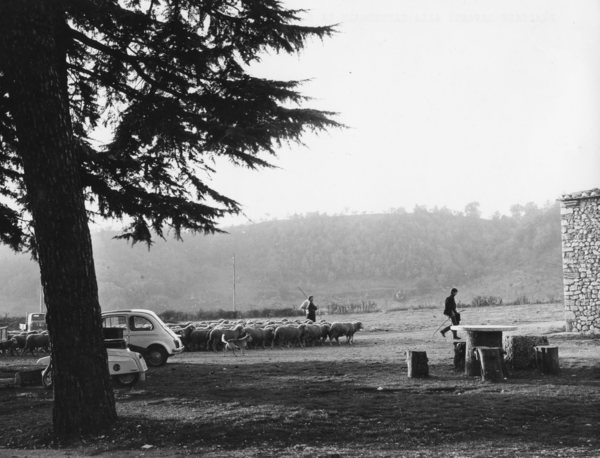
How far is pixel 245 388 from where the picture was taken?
38.7 ft

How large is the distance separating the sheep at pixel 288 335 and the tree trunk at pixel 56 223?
1508cm

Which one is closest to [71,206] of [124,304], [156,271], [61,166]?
[61,166]

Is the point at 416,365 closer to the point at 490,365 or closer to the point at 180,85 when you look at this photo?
the point at 490,365

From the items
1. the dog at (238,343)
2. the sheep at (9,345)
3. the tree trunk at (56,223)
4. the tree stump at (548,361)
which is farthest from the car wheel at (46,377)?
the sheep at (9,345)

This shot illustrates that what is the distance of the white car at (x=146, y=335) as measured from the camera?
18.1 m

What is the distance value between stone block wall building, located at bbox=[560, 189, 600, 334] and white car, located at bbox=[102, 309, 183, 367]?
1184 centimetres

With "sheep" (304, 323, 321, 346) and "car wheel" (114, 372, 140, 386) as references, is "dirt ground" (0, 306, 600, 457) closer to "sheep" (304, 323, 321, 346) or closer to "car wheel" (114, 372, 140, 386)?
"car wheel" (114, 372, 140, 386)

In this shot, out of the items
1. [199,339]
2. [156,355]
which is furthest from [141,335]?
[199,339]

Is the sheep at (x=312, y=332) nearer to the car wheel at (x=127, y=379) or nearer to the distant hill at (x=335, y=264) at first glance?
the car wheel at (x=127, y=379)

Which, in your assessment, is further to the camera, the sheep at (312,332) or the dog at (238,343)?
the sheep at (312,332)

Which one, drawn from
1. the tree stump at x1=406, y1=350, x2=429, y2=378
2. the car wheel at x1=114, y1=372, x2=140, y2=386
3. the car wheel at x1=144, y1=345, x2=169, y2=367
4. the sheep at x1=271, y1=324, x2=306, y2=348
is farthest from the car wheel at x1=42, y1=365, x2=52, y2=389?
the sheep at x1=271, y1=324, x2=306, y2=348

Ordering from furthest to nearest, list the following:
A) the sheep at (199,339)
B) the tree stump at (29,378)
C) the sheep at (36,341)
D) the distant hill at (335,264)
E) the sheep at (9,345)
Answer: the distant hill at (335,264), the sheep at (9,345), the sheep at (36,341), the sheep at (199,339), the tree stump at (29,378)

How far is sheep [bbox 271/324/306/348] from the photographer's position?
23703mm

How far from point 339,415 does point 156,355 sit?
1033 centimetres
